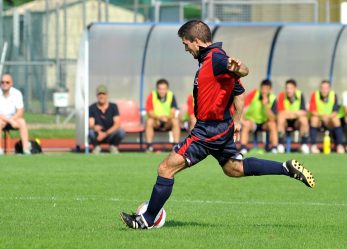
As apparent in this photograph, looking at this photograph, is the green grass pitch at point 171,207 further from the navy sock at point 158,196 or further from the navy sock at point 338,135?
the navy sock at point 338,135

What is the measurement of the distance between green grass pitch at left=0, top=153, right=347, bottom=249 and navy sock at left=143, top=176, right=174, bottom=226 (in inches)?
6.7

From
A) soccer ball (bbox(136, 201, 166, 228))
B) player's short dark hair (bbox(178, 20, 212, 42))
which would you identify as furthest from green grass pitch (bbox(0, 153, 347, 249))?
player's short dark hair (bbox(178, 20, 212, 42))

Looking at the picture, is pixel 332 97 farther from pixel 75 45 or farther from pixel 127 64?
pixel 75 45

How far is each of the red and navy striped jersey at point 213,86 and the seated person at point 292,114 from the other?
13.5 metres

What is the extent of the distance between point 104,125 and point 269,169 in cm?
1296

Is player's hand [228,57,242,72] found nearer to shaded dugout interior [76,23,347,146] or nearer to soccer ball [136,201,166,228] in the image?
soccer ball [136,201,166,228]

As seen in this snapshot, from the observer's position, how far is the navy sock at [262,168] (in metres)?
9.78

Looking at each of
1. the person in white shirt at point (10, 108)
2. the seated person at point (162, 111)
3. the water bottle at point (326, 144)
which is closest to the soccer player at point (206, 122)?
the person in white shirt at point (10, 108)

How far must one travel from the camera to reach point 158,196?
373 inches

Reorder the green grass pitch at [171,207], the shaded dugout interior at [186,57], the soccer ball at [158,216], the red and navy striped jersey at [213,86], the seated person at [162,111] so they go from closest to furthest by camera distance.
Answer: the green grass pitch at [171,207] < the red and navy striped jersey at [213,86] < the soccer ball at [158,216] < the seated person at [162,111] < the shaded dugout interior at [186,57]

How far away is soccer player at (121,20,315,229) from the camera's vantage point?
943cm

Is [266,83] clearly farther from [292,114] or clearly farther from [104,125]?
[104,125]

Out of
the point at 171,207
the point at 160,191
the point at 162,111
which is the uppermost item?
the point at 160,191

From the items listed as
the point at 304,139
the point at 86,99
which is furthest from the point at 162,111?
the point at 304,139
